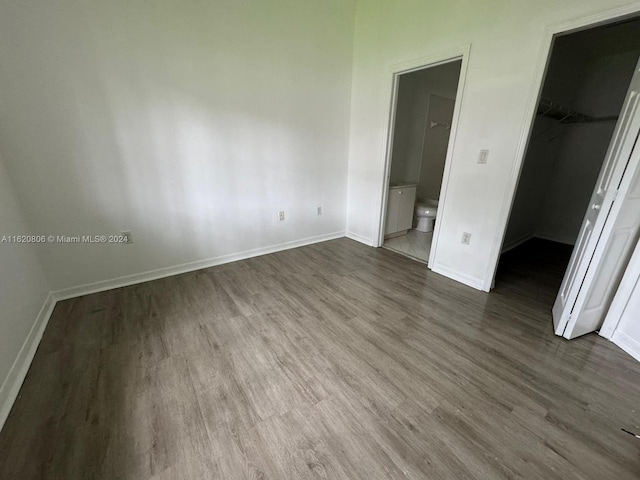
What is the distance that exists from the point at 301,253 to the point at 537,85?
2612mm

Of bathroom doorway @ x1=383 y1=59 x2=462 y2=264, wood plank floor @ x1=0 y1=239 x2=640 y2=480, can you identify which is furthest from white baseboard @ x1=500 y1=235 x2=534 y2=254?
wood plank floor @ x1=0 y1=239 x2=640 y2=480

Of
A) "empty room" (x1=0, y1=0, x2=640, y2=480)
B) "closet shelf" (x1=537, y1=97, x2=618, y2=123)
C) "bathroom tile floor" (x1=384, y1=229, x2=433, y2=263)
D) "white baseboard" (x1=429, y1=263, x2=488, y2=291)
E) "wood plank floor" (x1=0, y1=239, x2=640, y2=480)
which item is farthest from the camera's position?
"bathroom tile floor" (x1=384, y1=229, x2=433, y2=263)

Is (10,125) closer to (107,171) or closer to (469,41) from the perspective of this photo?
(107,171)

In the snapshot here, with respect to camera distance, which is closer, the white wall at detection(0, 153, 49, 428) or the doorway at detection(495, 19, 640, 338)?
the white wall at detection(0, 153, 49, 428)

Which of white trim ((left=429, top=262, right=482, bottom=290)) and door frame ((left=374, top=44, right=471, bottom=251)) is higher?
door frame ((left=374, top=44, right=471, bottom=251))

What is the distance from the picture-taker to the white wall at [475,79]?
6.17ft

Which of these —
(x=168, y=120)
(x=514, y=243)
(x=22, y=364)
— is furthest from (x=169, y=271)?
(x=514, y=243)

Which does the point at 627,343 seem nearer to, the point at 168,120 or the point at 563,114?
the point at 563,114

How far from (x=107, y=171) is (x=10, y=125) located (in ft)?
1.83

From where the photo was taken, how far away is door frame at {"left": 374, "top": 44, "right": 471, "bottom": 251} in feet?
7.31

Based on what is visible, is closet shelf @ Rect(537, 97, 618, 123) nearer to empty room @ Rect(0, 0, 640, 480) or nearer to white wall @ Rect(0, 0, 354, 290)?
empty room @ Rect(0, 0, 640, 480)

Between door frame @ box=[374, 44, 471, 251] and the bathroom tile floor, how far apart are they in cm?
22

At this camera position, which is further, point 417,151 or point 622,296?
point 417,151

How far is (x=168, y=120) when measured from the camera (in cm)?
228
